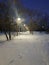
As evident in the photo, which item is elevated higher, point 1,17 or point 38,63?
point 1,17

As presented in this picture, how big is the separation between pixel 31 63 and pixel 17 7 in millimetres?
11920

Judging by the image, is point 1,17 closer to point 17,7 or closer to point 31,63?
point 17,7

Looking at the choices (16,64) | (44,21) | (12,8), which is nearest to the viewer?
(16,64)

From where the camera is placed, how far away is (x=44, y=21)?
5328 centimetres

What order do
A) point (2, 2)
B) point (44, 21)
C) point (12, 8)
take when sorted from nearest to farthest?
1. point (2, 2)
2. point (12, 8)
3. point (44, 21)

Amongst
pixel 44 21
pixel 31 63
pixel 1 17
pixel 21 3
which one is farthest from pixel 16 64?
pixel 44 21

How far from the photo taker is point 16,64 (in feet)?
15.8

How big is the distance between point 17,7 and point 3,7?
2044mm

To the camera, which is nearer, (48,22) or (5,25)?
(5,25)

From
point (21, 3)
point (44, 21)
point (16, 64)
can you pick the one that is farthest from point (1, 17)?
point (44, 21)

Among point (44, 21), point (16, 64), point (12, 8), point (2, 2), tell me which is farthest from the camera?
point (44, 21)

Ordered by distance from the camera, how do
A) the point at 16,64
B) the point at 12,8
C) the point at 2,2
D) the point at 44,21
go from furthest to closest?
1. the point at 44,21
2. the point at 12,8
3. the point at 2,2
4. the point at 16,64

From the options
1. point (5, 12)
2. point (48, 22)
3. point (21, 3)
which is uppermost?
point (21, 3)

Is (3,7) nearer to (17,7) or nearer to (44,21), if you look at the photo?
(17,7)
